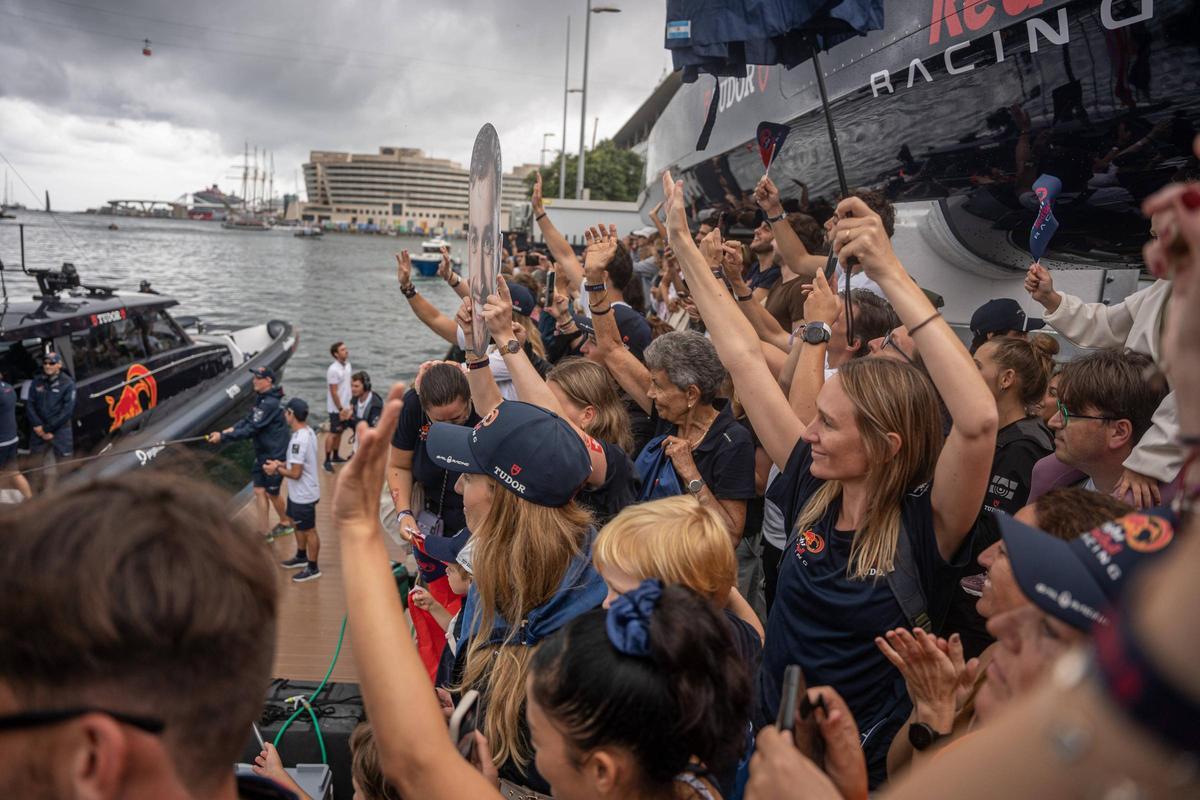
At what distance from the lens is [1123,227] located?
4.36 metres

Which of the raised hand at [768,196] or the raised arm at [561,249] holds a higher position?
the raised hand at [768,196]

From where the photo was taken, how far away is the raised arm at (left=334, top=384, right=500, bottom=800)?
1.35 m

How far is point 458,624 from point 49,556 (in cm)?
167

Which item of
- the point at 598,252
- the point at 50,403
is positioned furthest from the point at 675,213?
the point at 50,403

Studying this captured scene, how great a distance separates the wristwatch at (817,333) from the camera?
10.2 feet

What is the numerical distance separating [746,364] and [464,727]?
157 centimetres

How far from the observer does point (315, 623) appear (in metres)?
6.50

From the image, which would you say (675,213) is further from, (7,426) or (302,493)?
(7,426)

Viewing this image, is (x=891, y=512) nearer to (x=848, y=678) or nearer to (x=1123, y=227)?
(x=848, y=678)

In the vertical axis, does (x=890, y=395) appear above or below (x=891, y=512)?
above

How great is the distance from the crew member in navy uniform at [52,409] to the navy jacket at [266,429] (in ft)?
4.86

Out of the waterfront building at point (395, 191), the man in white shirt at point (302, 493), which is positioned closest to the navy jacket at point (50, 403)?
the man in white shirt at point (302, 493)

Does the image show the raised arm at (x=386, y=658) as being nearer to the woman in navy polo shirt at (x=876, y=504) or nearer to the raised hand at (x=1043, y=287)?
the woman in navy polo shirt at (x=876, y=504)

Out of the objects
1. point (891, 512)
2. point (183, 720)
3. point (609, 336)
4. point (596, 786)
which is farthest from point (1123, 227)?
point (183, 720)
